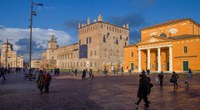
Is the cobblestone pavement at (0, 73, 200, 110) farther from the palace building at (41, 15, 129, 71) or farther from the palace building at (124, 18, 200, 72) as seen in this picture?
the palace building at (41, 15, 129, 71)

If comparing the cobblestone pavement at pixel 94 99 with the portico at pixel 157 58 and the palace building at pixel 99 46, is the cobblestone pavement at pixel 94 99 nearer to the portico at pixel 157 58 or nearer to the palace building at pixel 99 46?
the portico at pixel 157 58

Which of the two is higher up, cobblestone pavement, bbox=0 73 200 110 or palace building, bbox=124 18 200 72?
palace building, bbox=124 18 200 72

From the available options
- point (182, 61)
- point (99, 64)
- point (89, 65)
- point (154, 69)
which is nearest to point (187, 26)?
point (182, 61)

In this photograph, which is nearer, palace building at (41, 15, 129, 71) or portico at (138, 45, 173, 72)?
portico at (138, 45, 173, 72)

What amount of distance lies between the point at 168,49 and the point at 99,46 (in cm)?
2924

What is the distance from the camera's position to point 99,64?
224 feet

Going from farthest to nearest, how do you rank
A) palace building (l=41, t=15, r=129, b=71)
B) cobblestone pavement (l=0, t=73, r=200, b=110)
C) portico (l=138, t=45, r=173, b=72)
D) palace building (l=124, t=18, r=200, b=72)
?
palace building (l=41, t=15, r=129, b=71)
portico (l=138, t=45, r=173, b=72)
palace building (l=124, t=18, r=200, b=72)
cobblestone pavement (l=0, t=73, r=200, b=110)

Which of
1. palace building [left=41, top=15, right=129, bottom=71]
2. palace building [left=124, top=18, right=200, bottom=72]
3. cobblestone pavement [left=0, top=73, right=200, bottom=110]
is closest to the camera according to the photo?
cobblestone pavement [left=0, top=73, right=200, bottom=110]

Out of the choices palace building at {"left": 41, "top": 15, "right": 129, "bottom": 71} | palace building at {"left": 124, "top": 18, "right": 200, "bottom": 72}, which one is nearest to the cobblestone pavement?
palace building at {"left": 124, "top": 18, "right": 200, "bottom": 72}

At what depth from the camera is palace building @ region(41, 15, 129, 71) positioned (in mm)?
69625

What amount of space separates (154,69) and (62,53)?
60776mm

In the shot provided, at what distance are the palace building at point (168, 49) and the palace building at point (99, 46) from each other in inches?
668

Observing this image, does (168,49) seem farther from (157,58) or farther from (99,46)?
(99,46)

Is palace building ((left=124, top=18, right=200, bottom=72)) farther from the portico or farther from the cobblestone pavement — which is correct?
the cobblestone pavement
